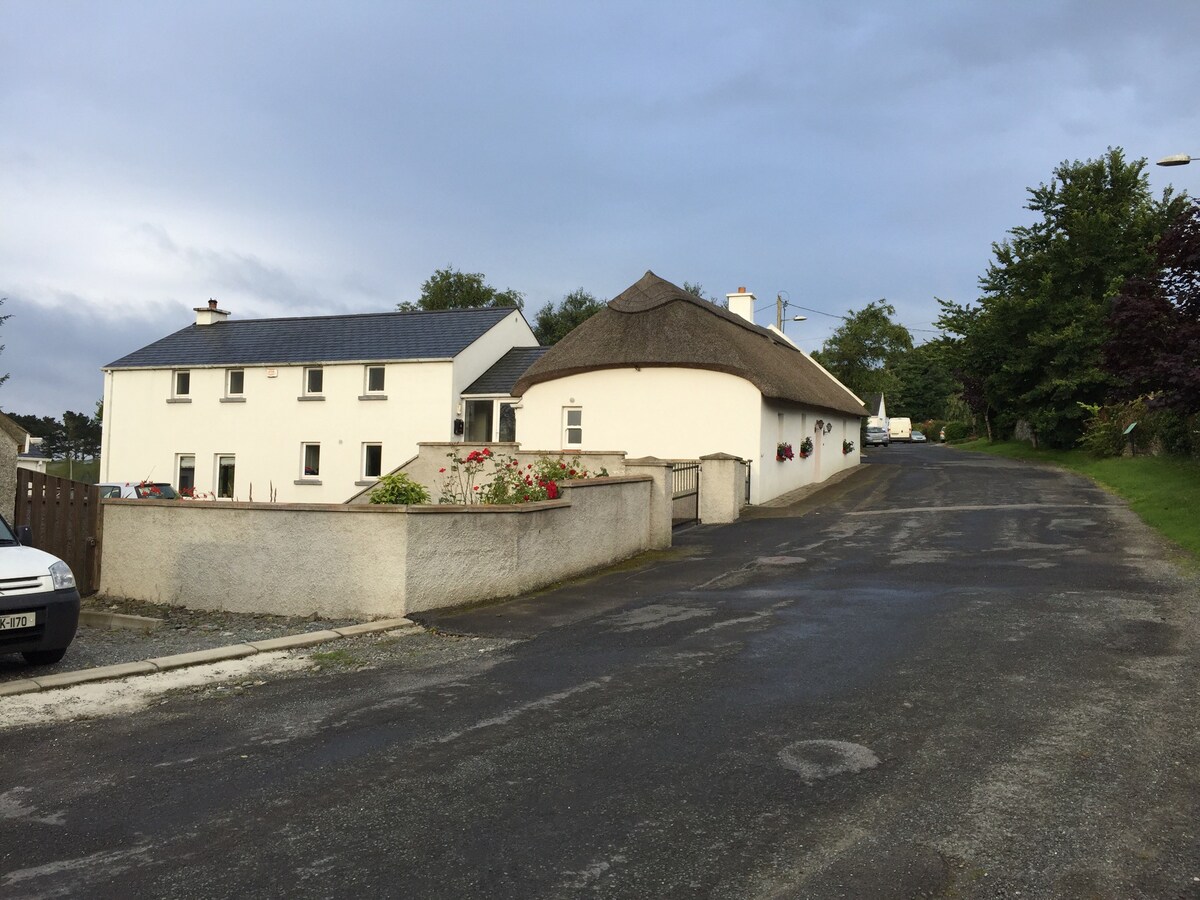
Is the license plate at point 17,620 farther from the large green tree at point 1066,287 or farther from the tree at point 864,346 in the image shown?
the tree at point 864,346

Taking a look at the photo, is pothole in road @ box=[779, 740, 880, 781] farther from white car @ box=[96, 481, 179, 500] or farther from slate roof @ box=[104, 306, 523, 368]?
slate roof @ box=[104, 306, 523, 368]

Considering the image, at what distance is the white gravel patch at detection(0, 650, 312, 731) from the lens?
259 inches

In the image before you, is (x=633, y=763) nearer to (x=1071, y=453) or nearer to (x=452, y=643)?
(x=452, y=643)

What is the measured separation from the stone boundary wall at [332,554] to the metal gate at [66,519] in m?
0.24

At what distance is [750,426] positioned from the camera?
23906 millimetres

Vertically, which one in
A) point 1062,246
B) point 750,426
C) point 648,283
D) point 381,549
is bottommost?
point 381,549

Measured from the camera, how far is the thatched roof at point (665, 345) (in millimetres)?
24734

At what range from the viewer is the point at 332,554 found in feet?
33.6

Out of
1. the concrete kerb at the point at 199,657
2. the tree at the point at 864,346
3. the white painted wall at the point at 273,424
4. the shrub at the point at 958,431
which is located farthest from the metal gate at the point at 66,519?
the shrub at the point at 958,431

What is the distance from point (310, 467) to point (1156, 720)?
31357 millimetres

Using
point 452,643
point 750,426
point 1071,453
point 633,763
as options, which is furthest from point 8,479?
point 1071,453

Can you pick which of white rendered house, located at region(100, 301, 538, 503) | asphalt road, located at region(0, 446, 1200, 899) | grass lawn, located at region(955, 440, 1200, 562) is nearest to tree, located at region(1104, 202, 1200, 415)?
grass lawn, located at region(955, 440, 1200, 562)

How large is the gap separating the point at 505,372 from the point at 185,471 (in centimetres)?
1326

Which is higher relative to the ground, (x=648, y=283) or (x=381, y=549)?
(x=648, y=283)
